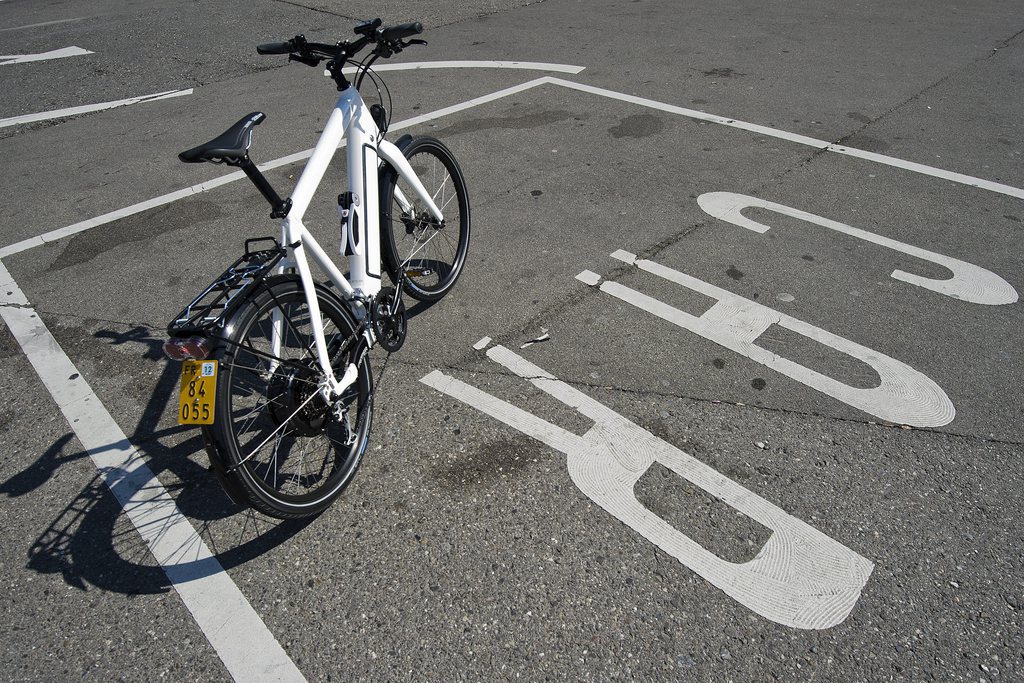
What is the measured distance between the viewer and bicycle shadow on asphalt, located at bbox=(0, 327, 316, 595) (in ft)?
8.79

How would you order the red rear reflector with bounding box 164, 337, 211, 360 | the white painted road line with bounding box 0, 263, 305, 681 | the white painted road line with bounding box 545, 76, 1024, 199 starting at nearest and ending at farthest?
the red rear reflector with bounding box 164, 337, 211, 360
the white painted road line with bounding box 0, 263, 305, 681
the white painted road line with bounding box 545, 76, 1024, 199

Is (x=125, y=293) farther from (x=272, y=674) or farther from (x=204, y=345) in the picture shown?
(x=272, y=674)

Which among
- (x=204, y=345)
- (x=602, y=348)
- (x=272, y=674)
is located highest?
(x=204, y=345)

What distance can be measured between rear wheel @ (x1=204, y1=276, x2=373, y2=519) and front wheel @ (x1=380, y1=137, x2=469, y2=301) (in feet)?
2.86

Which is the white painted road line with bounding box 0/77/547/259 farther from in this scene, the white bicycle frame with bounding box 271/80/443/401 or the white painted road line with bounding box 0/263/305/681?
the white bicycle frame with bounding box 271/80/443/401

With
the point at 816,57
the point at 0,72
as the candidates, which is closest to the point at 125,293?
the point at 0,72

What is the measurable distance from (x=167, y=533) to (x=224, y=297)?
3.41 feet

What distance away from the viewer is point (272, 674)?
7.68 feet

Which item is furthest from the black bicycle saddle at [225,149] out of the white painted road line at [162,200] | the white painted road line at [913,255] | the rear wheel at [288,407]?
the white painted road line at [913,255]

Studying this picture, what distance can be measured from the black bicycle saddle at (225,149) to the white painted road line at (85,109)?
20.0 feet

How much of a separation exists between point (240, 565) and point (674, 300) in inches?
107

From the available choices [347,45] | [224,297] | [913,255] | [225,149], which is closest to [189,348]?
[224,297]

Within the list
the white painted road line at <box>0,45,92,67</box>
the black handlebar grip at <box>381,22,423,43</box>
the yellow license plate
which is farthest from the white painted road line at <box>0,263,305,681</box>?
the white painted road line at <box>0,45,92,67</box>

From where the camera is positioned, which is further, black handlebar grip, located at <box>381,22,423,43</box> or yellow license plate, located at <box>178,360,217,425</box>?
black handlebar grip, located at <box>381,22,423,43</box>
